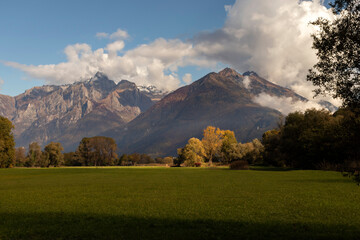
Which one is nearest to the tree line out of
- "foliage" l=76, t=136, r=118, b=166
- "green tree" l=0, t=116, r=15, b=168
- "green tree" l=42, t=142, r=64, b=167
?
"foliage" l=76, t=136, r=118, b=166

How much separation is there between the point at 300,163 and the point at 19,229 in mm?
79809

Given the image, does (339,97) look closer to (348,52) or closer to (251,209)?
(348,52)

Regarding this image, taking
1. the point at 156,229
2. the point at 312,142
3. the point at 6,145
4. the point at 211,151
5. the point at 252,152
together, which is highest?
the point at 6,145

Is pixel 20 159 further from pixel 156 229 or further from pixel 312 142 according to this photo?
pixel 156 229

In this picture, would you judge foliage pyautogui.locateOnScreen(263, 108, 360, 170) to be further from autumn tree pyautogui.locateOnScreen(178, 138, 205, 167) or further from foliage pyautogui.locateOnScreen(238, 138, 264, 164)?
autumn tree pyautogui.locateOnScreen(178, 138, 205, 167)

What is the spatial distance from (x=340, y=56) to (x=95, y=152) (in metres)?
170

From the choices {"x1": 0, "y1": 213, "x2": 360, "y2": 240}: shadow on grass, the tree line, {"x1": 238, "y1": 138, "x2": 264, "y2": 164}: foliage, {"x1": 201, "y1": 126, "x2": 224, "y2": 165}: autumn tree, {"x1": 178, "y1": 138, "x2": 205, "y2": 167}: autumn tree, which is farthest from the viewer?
{"x1": 238, "y1": 138, "x2": 264, "y2": 164}: foliage

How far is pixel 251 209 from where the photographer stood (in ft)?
63.9

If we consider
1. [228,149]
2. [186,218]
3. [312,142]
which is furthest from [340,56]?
[228,149]

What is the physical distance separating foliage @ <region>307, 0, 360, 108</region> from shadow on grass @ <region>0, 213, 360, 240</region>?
636 centimetres

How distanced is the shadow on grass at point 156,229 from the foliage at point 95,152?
527ft

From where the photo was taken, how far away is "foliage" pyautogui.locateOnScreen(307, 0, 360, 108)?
1379 centimetres

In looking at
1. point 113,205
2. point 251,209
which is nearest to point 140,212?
point 113,205

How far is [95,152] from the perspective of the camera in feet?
566
